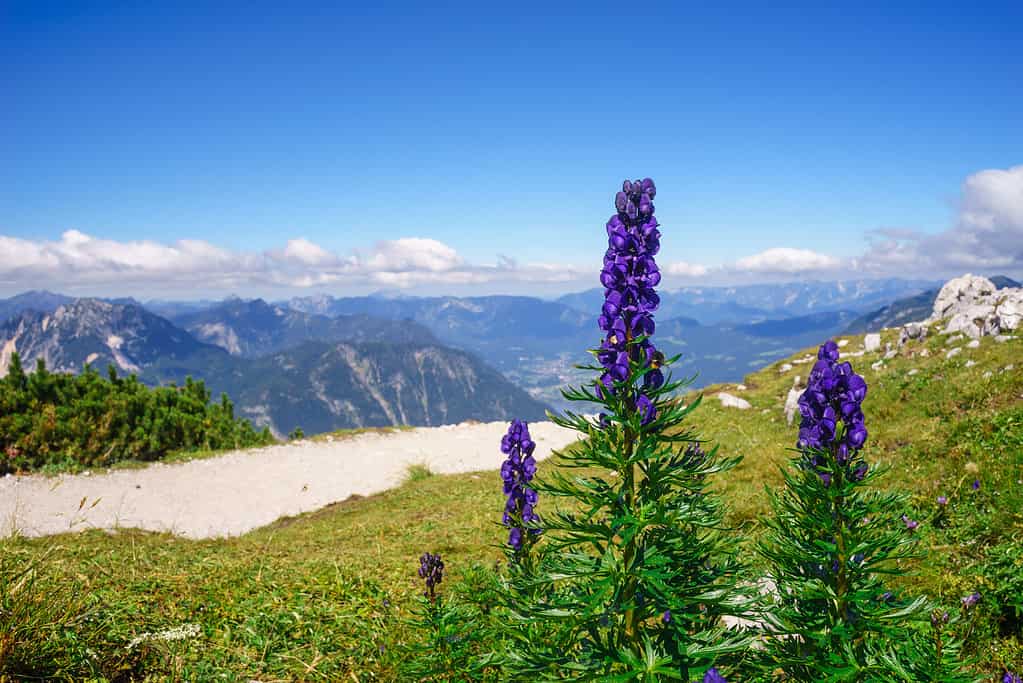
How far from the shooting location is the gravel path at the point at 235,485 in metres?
15.0

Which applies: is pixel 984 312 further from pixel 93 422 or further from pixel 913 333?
pixel 93 422

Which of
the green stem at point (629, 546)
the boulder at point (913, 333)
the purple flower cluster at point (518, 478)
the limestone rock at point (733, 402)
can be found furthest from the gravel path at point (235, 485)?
the boulder at point (913, 333)

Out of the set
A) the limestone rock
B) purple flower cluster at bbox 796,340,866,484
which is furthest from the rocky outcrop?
purple flower cluster at bbox 796,340,866,484

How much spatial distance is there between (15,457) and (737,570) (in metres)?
23.9

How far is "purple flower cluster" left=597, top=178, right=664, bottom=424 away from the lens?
315 cm

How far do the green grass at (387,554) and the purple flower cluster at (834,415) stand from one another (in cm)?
40

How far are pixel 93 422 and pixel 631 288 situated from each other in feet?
78.6

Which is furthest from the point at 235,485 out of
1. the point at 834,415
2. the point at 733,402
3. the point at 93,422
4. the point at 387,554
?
the point at 834,415

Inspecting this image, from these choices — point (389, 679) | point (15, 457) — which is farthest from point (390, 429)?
point (389, 679)

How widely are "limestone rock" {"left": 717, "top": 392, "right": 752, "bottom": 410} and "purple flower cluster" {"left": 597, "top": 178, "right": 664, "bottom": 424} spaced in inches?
711

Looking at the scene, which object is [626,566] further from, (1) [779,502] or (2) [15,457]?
(2) [15,457]

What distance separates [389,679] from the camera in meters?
5.39

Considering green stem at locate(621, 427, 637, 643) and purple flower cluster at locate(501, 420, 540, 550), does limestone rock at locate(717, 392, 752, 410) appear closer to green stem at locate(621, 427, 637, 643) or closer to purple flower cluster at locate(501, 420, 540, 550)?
purple flower cluster at locate(501, 420, 540, 550)

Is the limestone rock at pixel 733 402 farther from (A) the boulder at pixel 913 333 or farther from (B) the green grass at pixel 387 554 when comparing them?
(A) the boulder at pixel 913 333
